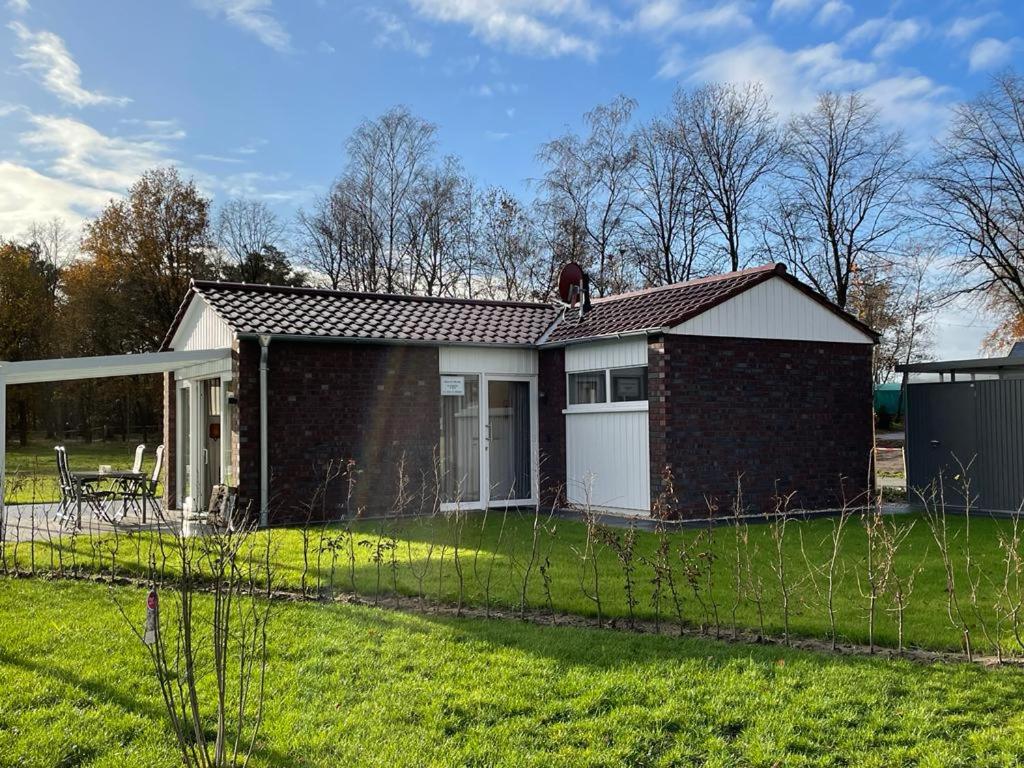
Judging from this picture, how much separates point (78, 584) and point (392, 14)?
8.64 m

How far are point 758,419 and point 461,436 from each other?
4680 millimetres

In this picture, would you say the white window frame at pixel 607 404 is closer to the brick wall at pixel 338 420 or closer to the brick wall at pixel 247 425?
the brick wall at pixel 338 420

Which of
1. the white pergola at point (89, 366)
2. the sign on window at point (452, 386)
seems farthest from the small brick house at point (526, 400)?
the white pergola at point (89, 366)

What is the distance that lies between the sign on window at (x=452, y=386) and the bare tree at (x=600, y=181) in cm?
1928

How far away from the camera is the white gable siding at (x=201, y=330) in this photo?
13.3m

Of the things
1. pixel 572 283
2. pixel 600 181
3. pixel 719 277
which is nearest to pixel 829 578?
pixel 719 277

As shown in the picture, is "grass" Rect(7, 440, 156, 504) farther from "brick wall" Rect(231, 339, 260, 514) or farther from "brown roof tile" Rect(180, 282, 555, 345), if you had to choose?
"brick wall" Rect(231, 339, 260, 514)

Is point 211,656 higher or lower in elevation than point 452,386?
lower

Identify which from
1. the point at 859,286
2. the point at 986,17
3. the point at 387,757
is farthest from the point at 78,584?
the point at 859,286

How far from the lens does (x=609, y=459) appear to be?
1353 cm

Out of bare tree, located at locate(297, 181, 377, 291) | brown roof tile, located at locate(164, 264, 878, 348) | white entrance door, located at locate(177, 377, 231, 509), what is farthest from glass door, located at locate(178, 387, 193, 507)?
bare tree, located at locate(297, 181, 377, 291)

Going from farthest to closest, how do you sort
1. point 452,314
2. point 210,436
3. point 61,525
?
1. point 452,314
2. point 210,436
3. point 61,525

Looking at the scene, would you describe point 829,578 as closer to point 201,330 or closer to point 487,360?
point 487,360

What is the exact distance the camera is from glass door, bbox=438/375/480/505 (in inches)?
556
